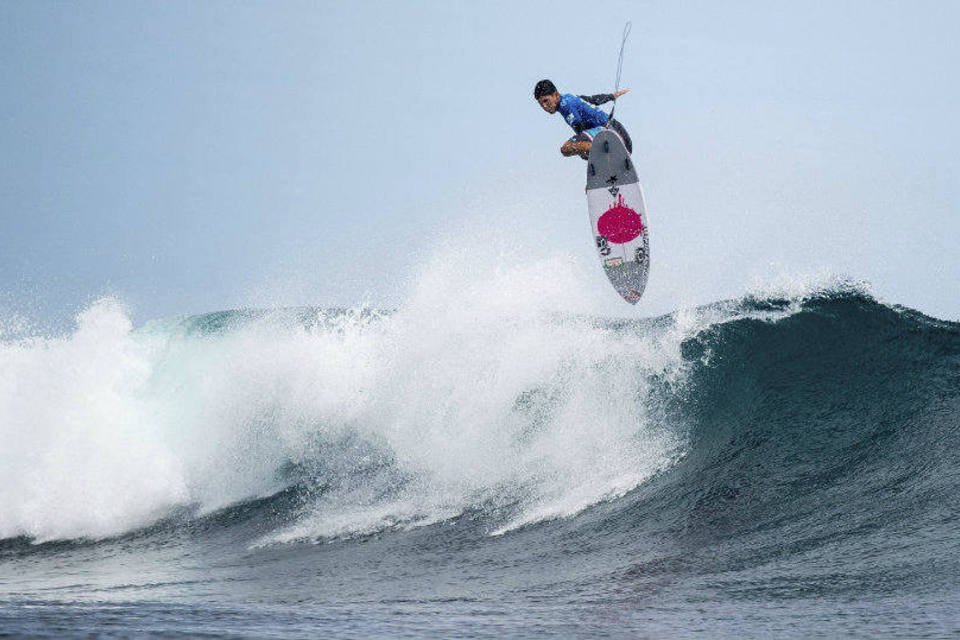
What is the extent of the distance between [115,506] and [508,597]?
6.02m

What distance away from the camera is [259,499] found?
343 inches

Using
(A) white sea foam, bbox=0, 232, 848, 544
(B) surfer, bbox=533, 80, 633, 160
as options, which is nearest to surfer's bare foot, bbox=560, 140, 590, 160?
(B) surfer, bbox=533, 80, 633, 160

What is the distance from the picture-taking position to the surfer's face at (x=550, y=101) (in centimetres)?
891

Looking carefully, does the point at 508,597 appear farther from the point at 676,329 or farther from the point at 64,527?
the point at 64,527

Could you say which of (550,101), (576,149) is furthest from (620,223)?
(550,101)

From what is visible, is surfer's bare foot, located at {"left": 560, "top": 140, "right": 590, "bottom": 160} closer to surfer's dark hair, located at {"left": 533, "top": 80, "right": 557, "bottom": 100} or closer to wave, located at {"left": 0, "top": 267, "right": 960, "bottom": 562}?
surfer's dark hair, located at {"left": 533, "top": 80, "right": 557, "bottom": 100}

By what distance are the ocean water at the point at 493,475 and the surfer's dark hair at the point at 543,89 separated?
250 centimetres

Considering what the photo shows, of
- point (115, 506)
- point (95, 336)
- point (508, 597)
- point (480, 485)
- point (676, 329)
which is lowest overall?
point (508, 597)

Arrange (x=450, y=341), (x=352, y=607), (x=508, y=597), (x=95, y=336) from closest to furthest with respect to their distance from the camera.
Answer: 1. (x=352, y=607)
2. (x=508, y=597)
3. (x=450, y=341)
4. (x=95, y=336)

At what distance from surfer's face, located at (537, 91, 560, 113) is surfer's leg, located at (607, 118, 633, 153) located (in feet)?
2.06

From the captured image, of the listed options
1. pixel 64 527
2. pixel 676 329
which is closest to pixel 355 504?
pixel 64 527

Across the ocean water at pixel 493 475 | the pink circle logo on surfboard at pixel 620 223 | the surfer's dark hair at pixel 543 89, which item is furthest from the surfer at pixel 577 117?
the ocean water at pixel 493 475

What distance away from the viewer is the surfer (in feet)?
29.3

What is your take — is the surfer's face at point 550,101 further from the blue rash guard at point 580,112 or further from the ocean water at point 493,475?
the ocean water at point 493,475
